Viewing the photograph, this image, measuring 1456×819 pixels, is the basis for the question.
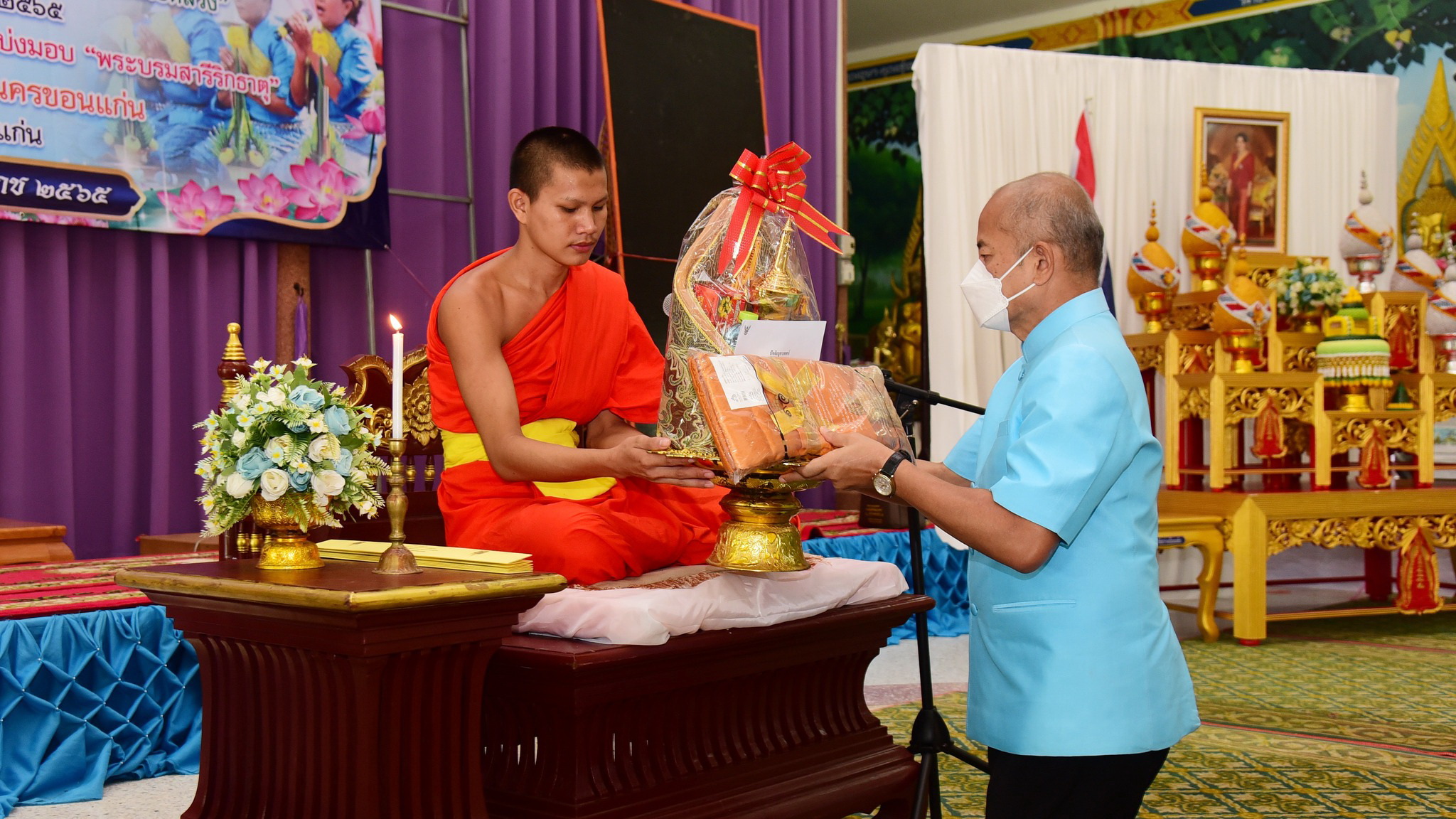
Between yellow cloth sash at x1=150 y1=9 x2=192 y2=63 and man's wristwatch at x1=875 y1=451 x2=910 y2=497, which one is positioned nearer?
man's wristwatch at x1=875 y1=451 x2=910 y2=497

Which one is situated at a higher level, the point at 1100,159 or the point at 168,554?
the point at 1100,159

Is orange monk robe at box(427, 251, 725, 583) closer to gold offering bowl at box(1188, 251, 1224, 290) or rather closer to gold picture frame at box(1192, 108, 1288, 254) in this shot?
gold offering bowl at box(1188, 251, 1224, 290)

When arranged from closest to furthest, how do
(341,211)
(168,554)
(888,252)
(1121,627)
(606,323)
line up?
1. (1121,627)
2. (606,323)
3. (168,554)
4. (341,211)
5. (888,252)

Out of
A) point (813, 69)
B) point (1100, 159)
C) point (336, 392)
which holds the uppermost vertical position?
point (813, 69)

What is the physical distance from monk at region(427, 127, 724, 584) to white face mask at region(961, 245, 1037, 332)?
742 millimetres

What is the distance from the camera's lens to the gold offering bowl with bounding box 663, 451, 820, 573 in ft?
7.04

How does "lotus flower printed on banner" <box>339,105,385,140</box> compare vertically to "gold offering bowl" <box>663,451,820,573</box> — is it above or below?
above

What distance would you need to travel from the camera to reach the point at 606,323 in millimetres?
2738

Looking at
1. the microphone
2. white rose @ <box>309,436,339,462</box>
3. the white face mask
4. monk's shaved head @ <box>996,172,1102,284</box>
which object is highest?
monk's shaved head @ <box>996,172,1102,284</box>

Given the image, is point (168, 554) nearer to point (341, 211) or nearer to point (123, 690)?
point (123, 690)

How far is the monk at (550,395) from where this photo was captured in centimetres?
244

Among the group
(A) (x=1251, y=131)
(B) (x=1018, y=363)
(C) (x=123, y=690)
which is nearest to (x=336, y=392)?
(B) (x=1018, y=363)

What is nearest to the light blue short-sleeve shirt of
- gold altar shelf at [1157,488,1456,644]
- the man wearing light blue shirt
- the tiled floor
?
the man wearing light blue shirt

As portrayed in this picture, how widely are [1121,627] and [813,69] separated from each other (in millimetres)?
5059
